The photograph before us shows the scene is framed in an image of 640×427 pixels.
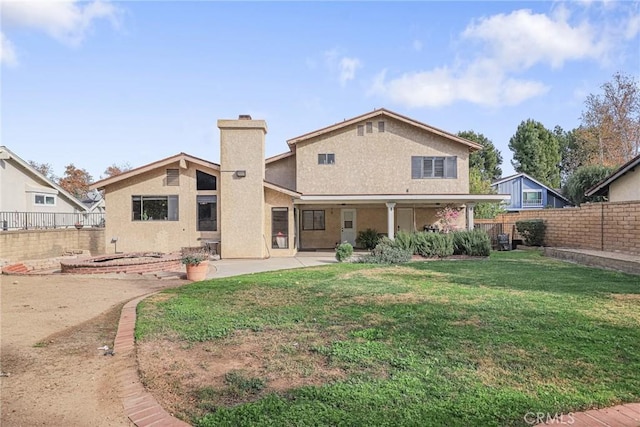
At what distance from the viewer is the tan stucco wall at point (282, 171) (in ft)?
75.0

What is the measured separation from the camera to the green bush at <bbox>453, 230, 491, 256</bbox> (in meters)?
16.4

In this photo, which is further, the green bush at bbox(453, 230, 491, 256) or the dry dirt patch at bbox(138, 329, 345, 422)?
the green bush at bbox(453, 230, 491, 256)

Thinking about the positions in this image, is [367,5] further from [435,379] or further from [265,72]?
[435,379]

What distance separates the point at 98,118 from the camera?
18.9 metres

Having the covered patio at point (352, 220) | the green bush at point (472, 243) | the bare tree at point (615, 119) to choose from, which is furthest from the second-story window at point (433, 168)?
the bare tree at point (615, 119)

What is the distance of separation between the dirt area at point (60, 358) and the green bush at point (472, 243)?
41.5 feet

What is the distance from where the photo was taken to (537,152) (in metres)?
48.7

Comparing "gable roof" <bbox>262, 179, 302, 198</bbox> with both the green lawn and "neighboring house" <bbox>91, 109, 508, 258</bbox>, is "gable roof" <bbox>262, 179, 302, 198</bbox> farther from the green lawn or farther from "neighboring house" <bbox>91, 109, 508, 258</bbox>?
the green lawn

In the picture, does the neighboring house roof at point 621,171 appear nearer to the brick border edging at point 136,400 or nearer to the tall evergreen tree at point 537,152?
the brick border edging at point 136,400

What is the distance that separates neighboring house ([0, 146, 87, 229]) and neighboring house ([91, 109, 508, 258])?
714 centimetres

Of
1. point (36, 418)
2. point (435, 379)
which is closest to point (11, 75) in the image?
point (36, 418)

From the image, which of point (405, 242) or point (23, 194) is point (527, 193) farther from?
point (23, 194)

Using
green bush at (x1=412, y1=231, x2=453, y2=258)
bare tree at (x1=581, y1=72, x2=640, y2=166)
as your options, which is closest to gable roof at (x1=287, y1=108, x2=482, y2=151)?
green bush at (x1=412, y1=231, x2=453, y2=258)
